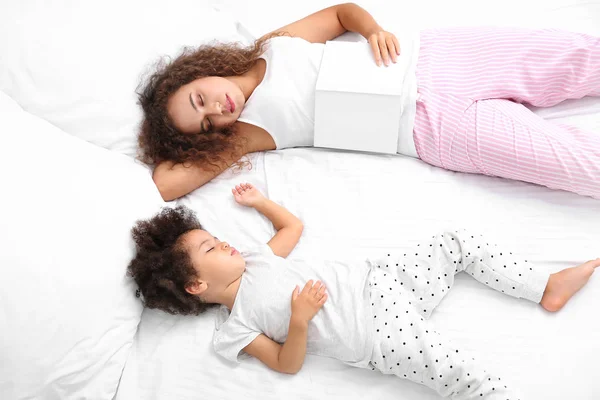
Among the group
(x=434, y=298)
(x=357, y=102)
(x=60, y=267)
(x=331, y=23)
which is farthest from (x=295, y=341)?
(x=331, y=23)

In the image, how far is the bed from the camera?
3.95ft

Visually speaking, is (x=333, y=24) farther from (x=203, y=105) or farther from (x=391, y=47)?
(x=203, y=105)

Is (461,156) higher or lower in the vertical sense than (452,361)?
higher

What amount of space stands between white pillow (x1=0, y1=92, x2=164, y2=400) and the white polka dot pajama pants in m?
0.53

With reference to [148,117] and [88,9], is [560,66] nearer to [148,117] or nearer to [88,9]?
[148,117]

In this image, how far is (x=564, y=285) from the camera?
1274 millimetres

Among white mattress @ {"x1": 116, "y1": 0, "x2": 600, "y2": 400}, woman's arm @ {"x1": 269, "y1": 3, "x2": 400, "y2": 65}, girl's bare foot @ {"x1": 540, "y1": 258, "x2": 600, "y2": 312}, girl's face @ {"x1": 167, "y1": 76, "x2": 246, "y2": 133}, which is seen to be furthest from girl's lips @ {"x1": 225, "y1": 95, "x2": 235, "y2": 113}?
girl's bare foot @ {"x1": 540, "y1": 258, "x2": 600, "y2": 312}

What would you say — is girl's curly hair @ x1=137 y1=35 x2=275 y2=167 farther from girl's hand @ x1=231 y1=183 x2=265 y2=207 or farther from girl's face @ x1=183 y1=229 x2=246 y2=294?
girl's face @ x1=183 y1=229 x2=246 y2=294

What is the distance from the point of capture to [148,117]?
154 cm

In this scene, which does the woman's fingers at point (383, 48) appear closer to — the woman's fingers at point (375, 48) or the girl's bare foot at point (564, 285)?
the woman's fingers at point (375, 48)

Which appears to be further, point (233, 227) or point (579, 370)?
point (233, 227)

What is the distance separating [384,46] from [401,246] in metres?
0.51

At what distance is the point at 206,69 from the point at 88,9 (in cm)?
32

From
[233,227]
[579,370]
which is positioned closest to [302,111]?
[233,227]
